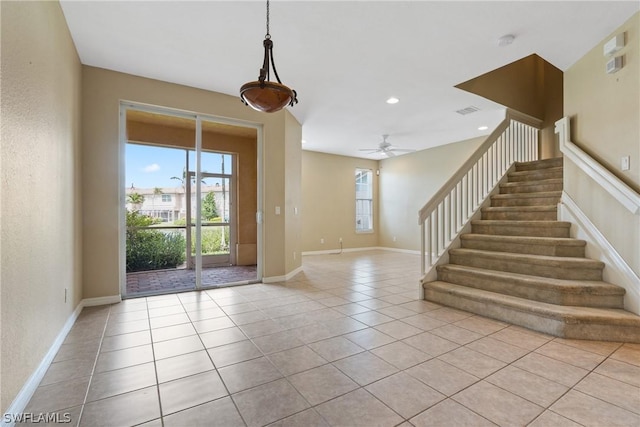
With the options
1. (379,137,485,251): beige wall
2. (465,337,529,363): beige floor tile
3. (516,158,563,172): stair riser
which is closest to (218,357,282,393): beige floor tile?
(465,337,529,363): beige floor tile

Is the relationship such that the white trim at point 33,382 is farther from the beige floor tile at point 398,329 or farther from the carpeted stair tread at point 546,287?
the carpeted stair tread at point 546,287

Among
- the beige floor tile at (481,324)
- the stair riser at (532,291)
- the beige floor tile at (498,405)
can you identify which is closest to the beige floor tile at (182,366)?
the beige floor tile at (498,405)

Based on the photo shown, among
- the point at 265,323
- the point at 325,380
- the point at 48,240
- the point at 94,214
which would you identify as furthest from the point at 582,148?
the point at 94,214

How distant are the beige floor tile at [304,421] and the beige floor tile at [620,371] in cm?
195

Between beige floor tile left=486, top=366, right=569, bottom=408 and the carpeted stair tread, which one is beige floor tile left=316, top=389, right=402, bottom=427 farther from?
the carpeted stair tread

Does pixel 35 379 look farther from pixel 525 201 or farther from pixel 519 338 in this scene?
pixel 525 201

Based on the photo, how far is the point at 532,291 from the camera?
3.04 m

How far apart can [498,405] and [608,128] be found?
10.1 feet

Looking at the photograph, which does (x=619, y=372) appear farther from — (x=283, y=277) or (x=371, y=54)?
(x=283, y=277)

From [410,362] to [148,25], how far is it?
369 centimetres

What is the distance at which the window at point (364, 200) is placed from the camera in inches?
357

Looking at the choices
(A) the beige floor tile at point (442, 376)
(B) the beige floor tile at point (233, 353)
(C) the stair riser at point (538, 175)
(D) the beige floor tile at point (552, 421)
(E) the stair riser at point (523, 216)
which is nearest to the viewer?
(D) the beige floor tile at point (552, 421)

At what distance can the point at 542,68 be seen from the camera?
240 inches

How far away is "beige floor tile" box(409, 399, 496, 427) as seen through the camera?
153 centimetres
